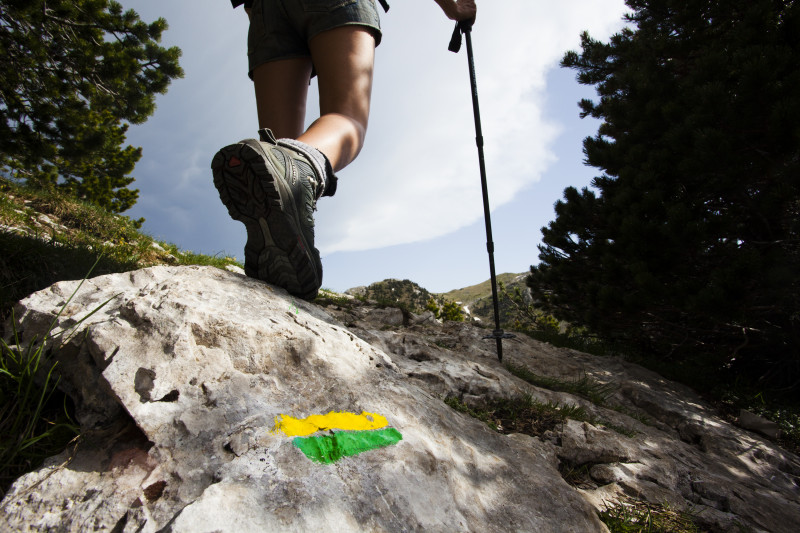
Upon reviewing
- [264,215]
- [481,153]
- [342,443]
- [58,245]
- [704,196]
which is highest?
[481,153]

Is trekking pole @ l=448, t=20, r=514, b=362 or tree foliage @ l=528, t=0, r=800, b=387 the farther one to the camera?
tree foliage @ l=528, t=0, r=800, b=387

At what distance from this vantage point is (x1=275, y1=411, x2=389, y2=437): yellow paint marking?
105 centimetres

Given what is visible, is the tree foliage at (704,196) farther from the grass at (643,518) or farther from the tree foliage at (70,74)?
the tree foliage at (70,74)

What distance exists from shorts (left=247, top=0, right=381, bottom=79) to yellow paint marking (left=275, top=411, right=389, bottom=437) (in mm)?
2001

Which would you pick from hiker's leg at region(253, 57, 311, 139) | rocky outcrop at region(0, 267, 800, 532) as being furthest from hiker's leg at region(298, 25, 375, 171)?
rocky outcrop at region(0, 267, 800, 532)

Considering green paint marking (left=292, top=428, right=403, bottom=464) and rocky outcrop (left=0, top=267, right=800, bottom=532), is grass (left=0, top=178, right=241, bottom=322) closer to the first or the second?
rocky outcrop (left=0, top=267, right=800, bottom=532)

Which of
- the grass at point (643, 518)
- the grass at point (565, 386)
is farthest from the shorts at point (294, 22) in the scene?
the grass at point (643, 518)

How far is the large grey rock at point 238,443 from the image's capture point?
82cm

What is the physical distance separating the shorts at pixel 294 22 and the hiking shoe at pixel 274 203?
2.72ft

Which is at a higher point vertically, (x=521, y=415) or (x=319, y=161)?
(x=319, y=161)

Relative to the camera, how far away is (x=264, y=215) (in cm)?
170

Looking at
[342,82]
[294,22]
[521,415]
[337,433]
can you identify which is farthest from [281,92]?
[521,415]

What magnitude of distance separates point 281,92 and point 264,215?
1.11 metres

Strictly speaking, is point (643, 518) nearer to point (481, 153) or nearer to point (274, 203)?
point (274, 203)
